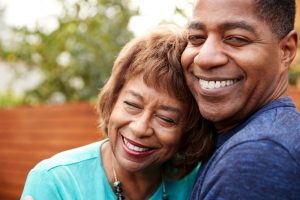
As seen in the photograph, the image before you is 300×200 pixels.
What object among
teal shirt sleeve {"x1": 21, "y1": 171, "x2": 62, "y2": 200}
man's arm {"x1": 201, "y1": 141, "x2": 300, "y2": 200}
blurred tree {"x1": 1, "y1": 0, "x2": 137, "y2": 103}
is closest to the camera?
man's arm {"x1": 201, "y1": 141, "x2": 300, "y2": 200}

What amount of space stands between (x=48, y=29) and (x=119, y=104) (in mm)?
4742

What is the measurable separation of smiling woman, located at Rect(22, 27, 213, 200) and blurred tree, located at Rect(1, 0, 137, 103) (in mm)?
3536

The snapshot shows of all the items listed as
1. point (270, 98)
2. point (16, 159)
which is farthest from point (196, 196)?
point (16, 159)

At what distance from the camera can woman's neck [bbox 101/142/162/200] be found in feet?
9.17

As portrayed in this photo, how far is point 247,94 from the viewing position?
2146mm

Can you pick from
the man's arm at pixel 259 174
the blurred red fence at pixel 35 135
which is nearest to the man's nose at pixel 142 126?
the man's arm at pixel 259 174

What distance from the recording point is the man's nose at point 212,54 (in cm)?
212

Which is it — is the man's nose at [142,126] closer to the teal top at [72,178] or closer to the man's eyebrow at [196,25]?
the teal top at [72,178]

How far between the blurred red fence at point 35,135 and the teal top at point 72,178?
274cm

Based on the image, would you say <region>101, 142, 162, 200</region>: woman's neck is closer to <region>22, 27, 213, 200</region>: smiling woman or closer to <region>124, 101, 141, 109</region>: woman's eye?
<region>22, 27, 213, 200</region>: smiling woman

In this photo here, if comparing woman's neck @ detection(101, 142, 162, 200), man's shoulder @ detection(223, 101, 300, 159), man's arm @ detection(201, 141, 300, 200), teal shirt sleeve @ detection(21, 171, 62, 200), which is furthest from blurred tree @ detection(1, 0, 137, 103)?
man's arm @ detection(201, 141, 300, 200)

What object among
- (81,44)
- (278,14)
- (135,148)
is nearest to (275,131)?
(278,14)

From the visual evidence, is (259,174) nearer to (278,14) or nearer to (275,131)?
(275,131)

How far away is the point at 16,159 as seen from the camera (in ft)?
25.2
